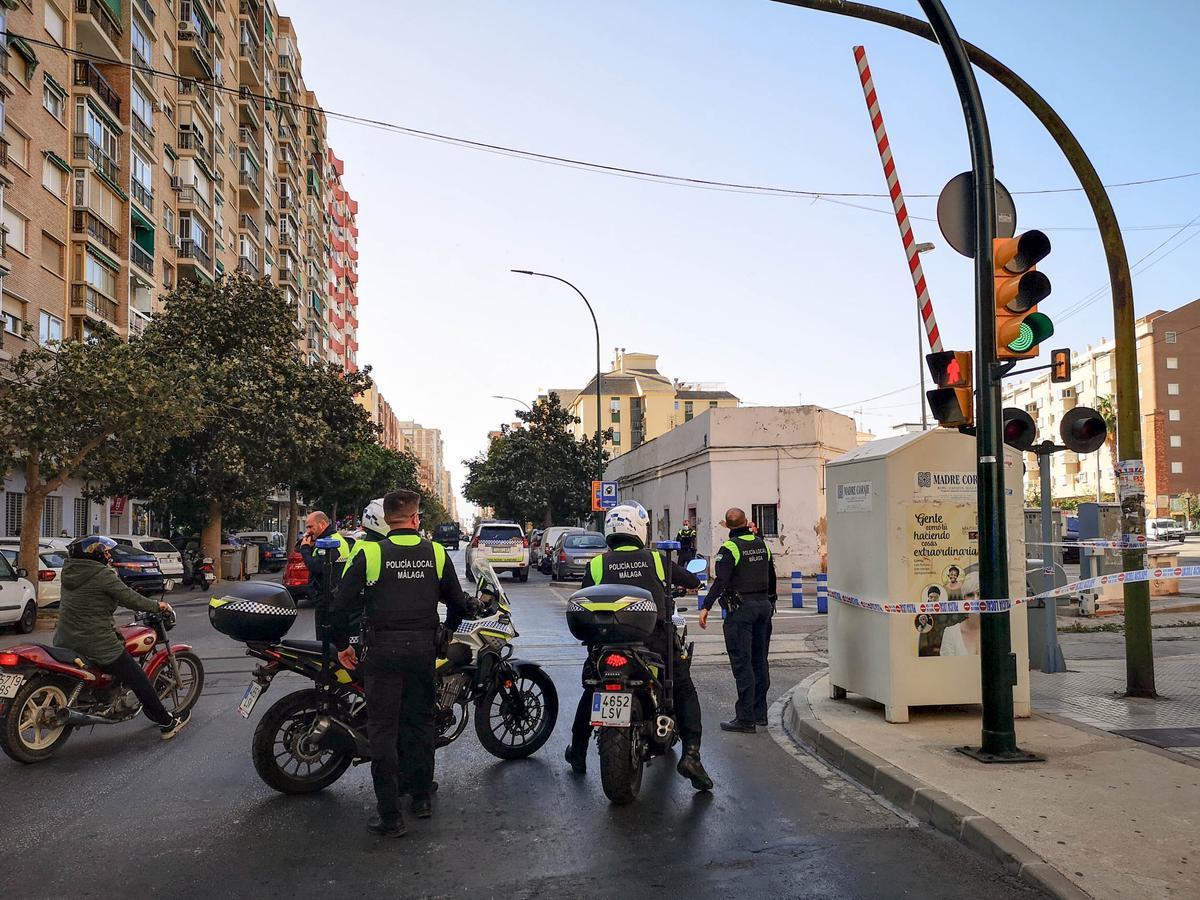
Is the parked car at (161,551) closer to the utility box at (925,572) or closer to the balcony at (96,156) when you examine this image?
the balcony at (96,156)

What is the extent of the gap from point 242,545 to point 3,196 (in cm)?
1299

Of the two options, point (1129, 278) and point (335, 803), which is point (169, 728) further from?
point (1129, 278)

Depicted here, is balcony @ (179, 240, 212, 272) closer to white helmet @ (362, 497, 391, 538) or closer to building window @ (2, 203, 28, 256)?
building window @ (2, 203, 28, 256)

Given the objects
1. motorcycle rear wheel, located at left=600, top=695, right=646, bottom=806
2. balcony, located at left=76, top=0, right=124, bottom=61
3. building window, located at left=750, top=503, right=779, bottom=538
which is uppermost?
balcony, located at left=76, top=0, right=124, bottom=61

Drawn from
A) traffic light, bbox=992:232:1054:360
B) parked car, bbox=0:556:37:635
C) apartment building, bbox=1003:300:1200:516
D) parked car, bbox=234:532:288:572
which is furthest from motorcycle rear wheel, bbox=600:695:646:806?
apartment building, bbox=1003:300:1200:516

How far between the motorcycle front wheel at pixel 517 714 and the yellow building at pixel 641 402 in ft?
352

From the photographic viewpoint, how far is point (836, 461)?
8.83 metres

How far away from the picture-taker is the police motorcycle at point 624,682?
566cm

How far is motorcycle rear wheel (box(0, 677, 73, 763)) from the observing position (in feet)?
22.0

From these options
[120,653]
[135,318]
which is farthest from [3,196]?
[120,653]

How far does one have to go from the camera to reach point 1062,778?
19.5ft

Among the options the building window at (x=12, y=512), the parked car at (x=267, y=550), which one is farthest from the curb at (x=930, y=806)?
the parked car at (x=267, y=550)

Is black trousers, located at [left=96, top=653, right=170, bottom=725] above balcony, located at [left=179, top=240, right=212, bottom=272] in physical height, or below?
below

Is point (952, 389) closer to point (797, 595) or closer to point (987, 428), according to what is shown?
point (987, 428)
